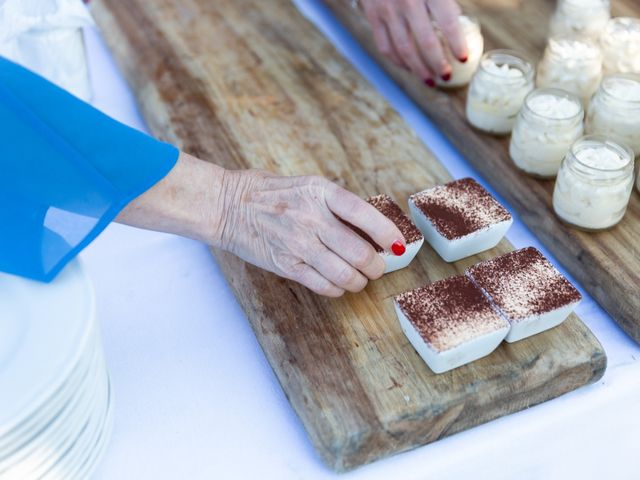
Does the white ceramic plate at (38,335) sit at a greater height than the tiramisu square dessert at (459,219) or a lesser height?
greater

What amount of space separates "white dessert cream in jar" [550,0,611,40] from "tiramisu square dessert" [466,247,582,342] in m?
0.74

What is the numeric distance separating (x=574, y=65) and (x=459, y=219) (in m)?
0.47

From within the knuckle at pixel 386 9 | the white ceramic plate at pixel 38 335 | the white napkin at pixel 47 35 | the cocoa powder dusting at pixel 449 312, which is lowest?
the cocoa powder dusting at pixel 449 312

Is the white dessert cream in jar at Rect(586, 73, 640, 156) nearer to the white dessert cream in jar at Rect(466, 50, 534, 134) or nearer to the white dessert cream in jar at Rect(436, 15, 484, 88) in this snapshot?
the white dessert cream in jar at Rect(466, 50, 534, 134)

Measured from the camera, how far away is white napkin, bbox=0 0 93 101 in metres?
1.28

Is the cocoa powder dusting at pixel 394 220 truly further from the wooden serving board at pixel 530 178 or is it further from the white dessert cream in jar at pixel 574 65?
the white dessert cream in jar at pixel 574 65

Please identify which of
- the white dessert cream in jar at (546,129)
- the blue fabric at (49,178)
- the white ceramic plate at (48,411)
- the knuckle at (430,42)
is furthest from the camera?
the knuckle at (430,42)

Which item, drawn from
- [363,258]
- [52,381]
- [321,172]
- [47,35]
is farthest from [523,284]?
[47,35]

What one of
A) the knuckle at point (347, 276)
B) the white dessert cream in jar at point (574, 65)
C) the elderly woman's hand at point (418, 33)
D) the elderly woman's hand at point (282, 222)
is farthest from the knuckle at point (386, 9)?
the knuckle at point (347, 276)

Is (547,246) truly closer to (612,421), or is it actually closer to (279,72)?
(612,421)

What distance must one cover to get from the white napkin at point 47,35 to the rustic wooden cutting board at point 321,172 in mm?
192

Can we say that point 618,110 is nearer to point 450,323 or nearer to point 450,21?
point 450,21

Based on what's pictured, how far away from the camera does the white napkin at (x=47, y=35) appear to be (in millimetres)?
1279

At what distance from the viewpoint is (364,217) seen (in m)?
1.07
